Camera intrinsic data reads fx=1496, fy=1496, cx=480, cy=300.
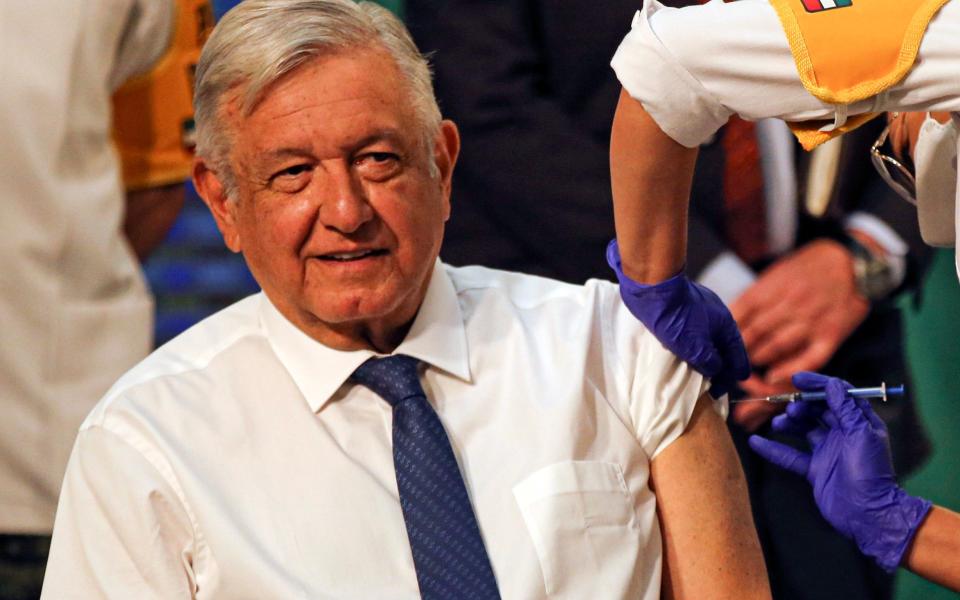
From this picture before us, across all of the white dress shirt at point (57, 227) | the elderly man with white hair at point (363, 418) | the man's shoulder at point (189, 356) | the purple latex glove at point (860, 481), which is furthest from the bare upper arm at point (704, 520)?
the white dress shirt at point (57, 227)

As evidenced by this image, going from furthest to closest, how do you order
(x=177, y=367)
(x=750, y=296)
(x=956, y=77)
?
(x=750, y=296) → (x=177, y=367) → (x=956, y=77)

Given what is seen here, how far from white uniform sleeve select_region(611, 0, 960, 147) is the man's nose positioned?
43 centimetres

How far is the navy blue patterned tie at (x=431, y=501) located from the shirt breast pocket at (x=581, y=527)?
0.08 metres

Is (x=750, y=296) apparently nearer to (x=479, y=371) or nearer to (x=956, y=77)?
(x=479, y=371)

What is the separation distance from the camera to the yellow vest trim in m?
1.49

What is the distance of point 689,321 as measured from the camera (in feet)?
6.23

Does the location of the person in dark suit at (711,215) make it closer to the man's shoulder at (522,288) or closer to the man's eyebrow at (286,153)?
the man's shoulder at (522,288)

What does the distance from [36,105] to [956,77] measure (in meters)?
1.80

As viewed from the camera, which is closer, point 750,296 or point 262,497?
point 262,497

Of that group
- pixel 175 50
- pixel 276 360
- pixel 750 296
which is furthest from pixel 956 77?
pixel 175 50

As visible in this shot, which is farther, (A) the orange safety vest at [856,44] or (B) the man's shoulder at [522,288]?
(B) the man's shoulder at [522,288]

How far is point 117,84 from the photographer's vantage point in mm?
2875

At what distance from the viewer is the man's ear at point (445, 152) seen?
204 cm

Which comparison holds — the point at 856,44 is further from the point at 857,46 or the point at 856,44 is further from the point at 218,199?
the point at 218,199
